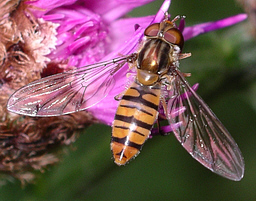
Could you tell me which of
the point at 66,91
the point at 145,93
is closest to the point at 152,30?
the point at 145,93

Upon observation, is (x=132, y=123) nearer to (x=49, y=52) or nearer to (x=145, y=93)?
(x=145, y=93)

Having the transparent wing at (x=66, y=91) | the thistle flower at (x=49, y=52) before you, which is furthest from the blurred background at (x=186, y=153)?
the transparent wing at (x=66, y=91)

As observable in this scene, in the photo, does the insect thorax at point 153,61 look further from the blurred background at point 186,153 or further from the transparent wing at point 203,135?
the blurred background at point 186,153

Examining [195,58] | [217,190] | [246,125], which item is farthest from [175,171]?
[195,58]

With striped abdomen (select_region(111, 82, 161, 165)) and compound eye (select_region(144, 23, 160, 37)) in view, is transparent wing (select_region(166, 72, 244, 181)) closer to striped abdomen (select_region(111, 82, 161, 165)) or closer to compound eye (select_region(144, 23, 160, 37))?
striped abdomen (select_region(111, 82, 161, 165))

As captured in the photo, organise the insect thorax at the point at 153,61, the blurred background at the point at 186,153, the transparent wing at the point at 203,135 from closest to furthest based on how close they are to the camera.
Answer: the transparent wing at the point at 203,135 → the insect thorax at the point at 153,61 → the blurred background at the point at 186,153
